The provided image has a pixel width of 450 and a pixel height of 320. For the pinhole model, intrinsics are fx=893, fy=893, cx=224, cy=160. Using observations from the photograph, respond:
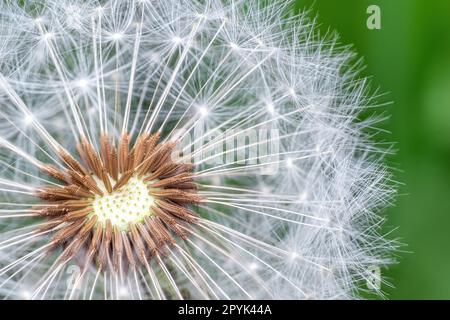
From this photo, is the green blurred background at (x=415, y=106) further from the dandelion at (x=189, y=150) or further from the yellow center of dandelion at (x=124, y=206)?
the yellow center of dandelion at (x=124, y=206)

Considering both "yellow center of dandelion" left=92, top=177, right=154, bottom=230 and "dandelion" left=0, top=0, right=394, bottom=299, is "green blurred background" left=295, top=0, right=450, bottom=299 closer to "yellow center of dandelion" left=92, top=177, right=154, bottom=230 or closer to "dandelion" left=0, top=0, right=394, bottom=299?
"dandelion" left=0, top=0, right=394, bottom=299

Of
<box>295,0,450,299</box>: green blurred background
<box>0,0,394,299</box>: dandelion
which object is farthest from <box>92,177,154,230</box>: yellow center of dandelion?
<box>295,0,450,299</box>: green blurred background

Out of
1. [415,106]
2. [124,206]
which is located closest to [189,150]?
[124,206]

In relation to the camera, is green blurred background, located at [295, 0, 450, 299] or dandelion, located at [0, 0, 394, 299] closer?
dandelion, located at [0, 0, 394, 299]

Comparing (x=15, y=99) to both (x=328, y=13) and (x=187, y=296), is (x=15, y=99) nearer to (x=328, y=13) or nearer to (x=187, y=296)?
(x=187, y=296)

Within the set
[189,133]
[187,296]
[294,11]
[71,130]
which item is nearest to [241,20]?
[294,11]

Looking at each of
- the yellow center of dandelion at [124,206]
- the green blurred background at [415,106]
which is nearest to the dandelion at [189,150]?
the yellow center of dandelion at [124,206]
